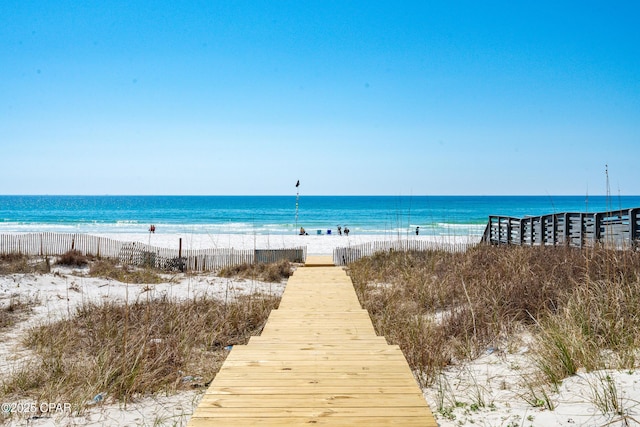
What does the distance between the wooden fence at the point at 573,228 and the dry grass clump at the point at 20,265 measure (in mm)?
14323

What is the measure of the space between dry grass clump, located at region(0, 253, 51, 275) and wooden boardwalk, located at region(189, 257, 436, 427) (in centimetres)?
1078

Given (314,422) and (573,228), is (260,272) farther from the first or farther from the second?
(314,422)

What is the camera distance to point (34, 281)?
11.8 meters

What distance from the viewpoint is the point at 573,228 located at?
15.2m

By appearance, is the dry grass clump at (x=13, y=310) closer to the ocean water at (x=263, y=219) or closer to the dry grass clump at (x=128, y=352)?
the dry grass clump at (x=128, y=352)

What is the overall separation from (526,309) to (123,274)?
11.8 m

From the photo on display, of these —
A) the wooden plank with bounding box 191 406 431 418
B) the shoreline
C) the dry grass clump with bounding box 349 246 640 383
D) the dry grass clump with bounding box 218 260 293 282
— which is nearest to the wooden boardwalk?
the wooden plank with bounding box 191 406 431 418

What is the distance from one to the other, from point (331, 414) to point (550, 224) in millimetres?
16305

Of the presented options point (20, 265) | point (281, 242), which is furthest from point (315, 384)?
point (281, 242)

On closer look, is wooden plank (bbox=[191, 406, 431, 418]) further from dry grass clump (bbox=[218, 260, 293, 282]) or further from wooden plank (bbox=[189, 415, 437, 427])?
dry grass clump (bbox=[218, 260, 293, 282])

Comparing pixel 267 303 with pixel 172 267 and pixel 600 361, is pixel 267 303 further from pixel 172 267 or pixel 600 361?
pixel 172 267

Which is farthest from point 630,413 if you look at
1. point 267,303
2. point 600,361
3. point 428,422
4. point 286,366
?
point 267,303

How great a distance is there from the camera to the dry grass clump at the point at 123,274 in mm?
13117

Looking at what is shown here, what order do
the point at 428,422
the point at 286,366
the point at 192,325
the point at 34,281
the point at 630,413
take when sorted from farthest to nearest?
the point at 34,281 → the point at 192,325 → the point at 286,366 → the point at 630,413 → the point at 428,422
